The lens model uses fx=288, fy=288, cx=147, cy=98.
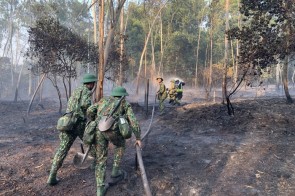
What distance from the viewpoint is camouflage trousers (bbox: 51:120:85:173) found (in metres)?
5.42

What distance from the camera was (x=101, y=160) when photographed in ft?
16.5

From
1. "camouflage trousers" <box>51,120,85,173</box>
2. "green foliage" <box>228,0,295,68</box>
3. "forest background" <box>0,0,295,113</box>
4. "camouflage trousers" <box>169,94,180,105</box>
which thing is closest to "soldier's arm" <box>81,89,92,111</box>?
"camouflage trousers" <box>51,120,85,173</box>

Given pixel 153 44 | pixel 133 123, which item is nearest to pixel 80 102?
pixel 133 123

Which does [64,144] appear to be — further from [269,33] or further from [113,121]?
[269,33]

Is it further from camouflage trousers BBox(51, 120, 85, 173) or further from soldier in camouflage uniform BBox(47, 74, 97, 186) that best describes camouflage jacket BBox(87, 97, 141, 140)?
camouflage trousers BBox(51, 120, 85, 173)

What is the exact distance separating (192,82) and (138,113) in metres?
25.6

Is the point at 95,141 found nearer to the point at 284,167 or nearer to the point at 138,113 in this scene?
the point at 284,167

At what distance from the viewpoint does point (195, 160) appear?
6875mm

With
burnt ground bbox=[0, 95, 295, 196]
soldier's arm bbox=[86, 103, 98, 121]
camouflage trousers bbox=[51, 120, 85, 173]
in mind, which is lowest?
burnt ground bbox=[0, 95, 295, 196]

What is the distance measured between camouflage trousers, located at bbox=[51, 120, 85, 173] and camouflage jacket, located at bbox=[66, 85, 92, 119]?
9.4 inches

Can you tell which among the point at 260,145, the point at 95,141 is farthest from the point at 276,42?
the point at 95,141

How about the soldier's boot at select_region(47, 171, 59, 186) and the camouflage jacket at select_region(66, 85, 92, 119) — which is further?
the camouflage jacket at select_region(66, 85, 92, 119)

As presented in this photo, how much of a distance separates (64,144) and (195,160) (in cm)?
310

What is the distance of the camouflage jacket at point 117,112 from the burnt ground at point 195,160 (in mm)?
1281
